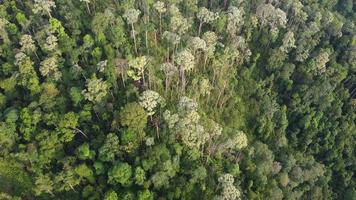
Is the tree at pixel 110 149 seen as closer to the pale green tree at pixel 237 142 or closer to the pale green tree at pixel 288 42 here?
the pale green tree at pixel 237 142

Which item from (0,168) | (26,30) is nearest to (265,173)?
(0,168)

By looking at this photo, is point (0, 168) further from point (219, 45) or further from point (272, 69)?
point (272, 69)

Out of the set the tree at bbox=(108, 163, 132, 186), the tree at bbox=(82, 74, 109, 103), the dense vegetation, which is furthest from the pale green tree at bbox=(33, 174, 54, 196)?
the tree at bbox=(82, 74, 109, 103)

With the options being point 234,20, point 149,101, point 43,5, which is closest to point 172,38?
point 234,20

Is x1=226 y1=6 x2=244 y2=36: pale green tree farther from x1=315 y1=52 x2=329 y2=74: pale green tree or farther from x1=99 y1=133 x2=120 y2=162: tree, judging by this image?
x1=99 y1=133 x2=120 y2=162: tree

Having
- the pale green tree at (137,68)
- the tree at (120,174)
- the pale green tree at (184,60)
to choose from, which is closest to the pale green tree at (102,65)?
the pale green tree at (137,68)

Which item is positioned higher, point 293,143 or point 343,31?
point 343,31
